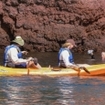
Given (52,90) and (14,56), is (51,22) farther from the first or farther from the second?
(52,90)

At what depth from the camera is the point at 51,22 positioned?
88.9 ft

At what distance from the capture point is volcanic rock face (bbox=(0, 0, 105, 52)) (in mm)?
26703

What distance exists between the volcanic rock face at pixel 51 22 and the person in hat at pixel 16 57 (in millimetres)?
11630

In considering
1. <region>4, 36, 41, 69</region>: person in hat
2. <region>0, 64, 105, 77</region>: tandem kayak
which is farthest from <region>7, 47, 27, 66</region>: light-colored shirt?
<region>0, 64, 105, 77</region>: tandem kayak

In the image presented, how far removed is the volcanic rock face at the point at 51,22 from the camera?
1051 inches

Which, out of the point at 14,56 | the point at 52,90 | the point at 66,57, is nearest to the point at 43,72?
the point at 66,57

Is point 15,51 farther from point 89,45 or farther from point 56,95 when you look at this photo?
point 89,45

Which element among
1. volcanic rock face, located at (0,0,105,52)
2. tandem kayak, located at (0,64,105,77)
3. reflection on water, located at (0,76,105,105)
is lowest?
reflection on water, located at (0,76,105,105)

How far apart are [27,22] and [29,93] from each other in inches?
614

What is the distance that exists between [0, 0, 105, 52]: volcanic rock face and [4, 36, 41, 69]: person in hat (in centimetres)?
1163

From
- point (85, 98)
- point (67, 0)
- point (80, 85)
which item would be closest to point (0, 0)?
point (67, 0)

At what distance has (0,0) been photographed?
27.7 metres

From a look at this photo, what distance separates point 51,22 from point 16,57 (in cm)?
1279

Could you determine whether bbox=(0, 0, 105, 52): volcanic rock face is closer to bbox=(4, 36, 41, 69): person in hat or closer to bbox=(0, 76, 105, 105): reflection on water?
bbox=(4, 36, 41, 69): person in hat
